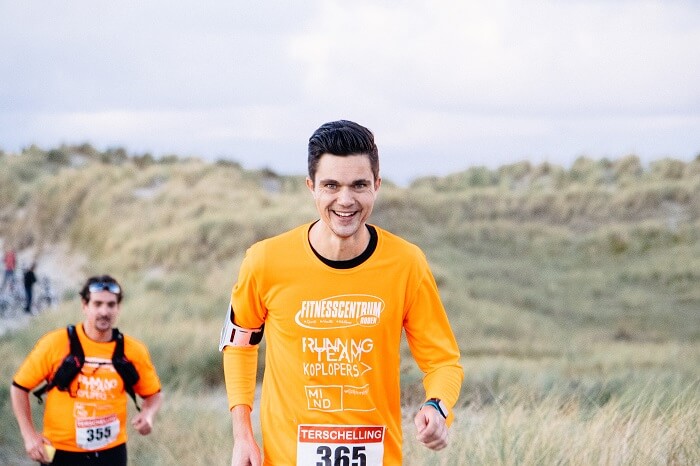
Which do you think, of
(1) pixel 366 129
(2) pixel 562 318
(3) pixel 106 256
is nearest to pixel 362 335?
(1) pixel 366 129

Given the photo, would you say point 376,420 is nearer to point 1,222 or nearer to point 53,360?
point 53,360

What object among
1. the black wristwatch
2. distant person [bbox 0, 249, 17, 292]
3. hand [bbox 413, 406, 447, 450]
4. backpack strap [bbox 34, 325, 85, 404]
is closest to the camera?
hand [bbox 413, 406, 447, 450]

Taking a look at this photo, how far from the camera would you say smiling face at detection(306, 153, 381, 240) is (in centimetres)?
332

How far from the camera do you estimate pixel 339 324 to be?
132 inches

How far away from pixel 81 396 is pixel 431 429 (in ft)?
10.1

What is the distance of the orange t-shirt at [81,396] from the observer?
5559 millimetres

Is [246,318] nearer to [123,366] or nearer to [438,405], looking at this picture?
[438,405]

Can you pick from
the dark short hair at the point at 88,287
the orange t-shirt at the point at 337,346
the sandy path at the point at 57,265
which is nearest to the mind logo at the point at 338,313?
the orange t-shirt at the point at 337,346

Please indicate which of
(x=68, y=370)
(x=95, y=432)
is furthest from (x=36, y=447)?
(x=68, y=370)

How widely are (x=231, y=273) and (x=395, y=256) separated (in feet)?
68.2

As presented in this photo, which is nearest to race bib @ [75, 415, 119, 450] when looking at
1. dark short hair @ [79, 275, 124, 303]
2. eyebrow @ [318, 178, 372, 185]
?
dark short hair @ [79, 275, 124, 303]

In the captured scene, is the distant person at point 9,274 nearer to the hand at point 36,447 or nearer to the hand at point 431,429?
the hand at point 36,447

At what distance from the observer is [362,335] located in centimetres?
335

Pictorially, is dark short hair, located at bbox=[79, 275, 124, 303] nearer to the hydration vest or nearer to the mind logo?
the hydration vest
